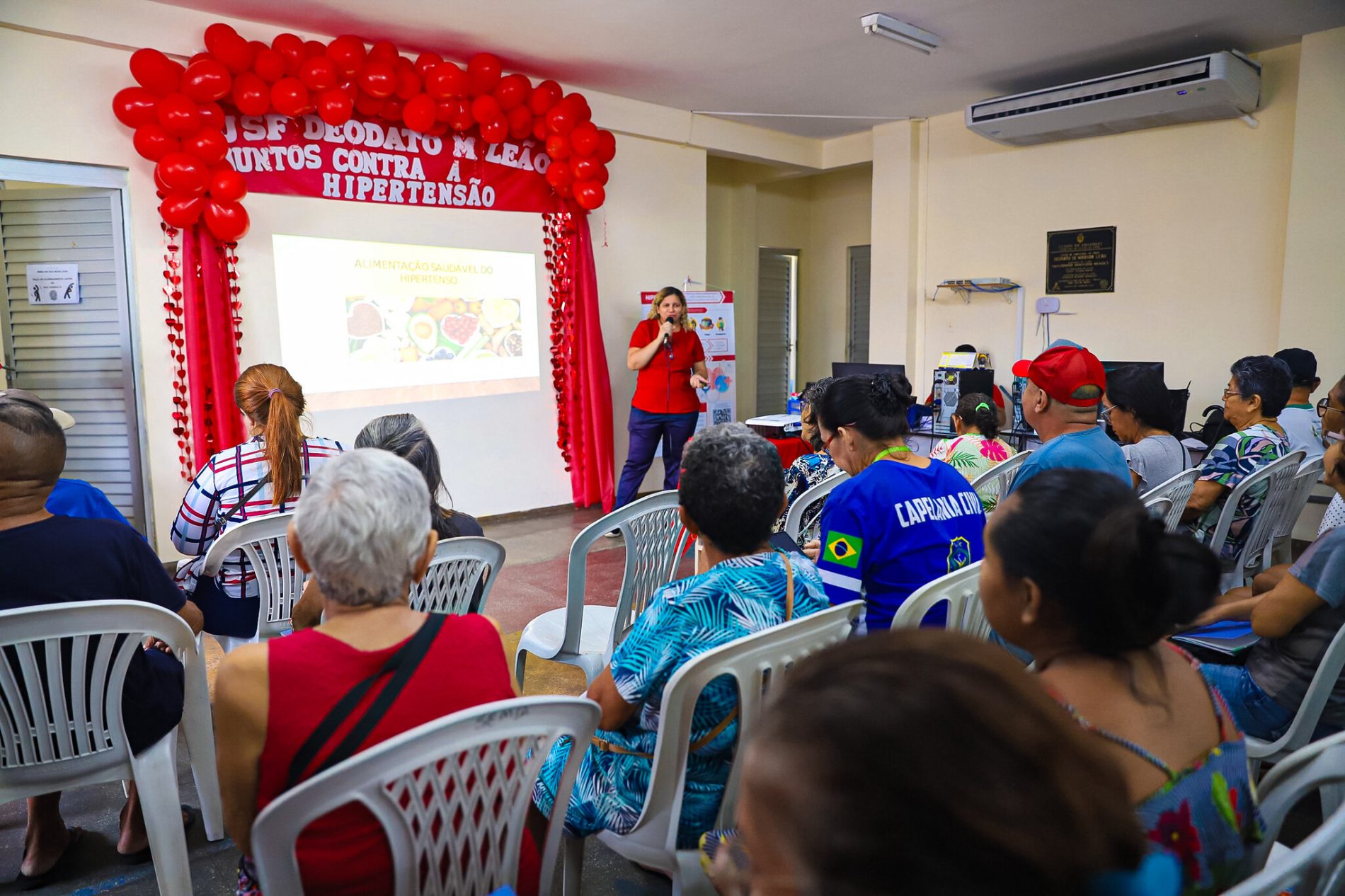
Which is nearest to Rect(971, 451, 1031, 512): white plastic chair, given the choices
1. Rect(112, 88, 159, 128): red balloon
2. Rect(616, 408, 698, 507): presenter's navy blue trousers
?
Rect(616, 408, 698, 507): presenter's navy blue trousers

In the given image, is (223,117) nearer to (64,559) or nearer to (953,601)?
(64,559)

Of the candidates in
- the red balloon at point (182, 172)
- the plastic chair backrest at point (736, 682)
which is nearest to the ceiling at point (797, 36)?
the red balloon at point (182, 172)

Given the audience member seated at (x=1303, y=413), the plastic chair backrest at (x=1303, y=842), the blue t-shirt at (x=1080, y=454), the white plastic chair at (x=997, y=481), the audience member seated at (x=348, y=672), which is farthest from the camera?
the audience member seated at (x=1303, y=413)

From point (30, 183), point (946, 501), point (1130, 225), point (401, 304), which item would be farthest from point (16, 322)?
point (1130, 225)

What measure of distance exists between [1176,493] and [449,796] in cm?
248

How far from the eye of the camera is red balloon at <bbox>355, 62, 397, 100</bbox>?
4422 mm

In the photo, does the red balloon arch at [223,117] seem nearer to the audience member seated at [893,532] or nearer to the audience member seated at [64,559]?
the audience member seated at [64,559]

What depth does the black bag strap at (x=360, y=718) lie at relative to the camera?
1044 mm

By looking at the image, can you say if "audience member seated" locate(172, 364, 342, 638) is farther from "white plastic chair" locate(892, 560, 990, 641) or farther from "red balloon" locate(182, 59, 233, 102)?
"red balloon" locate(182, 59, 233, 102)

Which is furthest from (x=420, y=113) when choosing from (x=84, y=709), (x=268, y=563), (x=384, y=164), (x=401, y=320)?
(x=84, y=709)

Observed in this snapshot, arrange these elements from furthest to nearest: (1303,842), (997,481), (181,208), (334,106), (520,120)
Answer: (520,120)
(334,106)
(181,208)
(997,481)
(1303,842)

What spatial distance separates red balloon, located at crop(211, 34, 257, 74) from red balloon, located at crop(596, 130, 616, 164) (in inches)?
79.1

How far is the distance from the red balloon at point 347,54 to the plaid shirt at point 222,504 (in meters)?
2.78

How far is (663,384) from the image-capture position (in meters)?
5.46
